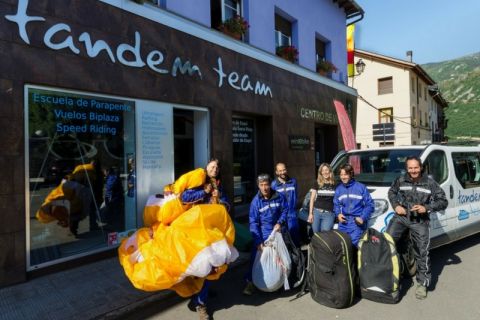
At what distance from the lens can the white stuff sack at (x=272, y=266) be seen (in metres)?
3.97

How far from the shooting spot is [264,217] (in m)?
4.21

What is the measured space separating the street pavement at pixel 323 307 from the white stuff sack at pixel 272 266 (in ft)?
0.75

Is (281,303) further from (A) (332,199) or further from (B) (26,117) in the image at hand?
(B) (26,117)

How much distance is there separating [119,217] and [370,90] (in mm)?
25957

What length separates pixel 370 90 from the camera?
27828mm

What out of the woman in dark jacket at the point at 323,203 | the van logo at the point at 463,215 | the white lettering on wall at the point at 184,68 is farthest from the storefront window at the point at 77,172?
the van logo at the point at 463,215

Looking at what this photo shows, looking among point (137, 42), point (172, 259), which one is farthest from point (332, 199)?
point (137, 42)

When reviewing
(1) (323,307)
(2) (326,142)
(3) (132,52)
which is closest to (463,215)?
(1) (323,307)

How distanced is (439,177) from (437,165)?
0.19 metres

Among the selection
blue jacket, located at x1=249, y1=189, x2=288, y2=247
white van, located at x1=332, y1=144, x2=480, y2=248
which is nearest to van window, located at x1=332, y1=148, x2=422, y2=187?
white van, located at x1=332, y1=144, x2=480, y2=248

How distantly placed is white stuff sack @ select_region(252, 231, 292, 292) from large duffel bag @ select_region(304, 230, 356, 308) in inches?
12.8

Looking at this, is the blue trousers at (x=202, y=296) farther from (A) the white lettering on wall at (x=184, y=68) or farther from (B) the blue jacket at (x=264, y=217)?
(A) the white lettering on wall at (x=184, y=68)

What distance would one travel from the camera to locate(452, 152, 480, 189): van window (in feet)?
18.7

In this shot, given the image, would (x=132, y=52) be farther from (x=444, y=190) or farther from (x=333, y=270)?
(x=444, y=190)
